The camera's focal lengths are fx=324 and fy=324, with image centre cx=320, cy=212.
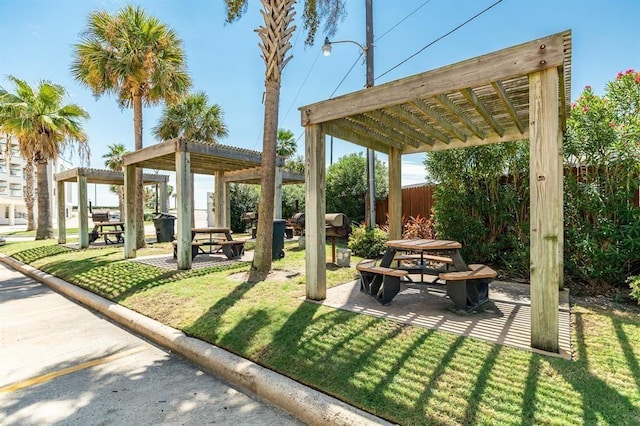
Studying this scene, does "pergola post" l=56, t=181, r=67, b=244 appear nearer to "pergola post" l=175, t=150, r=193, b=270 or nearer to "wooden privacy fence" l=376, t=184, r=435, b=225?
"pergola post" l=175, t=150, r=193, b=270

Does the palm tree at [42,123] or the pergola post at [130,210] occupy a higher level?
the palm tree at [42,123]

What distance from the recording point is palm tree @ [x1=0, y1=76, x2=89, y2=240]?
13539 millimetres

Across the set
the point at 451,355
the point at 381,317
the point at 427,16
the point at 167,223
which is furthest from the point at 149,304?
the point at 427,16

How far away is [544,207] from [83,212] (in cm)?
1364

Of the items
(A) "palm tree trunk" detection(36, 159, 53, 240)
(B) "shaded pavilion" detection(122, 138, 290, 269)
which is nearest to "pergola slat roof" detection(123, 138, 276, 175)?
(B) "shaded pavilion" detection(122, 138, 290, 269)

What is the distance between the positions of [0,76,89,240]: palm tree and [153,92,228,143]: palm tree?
3.84 m

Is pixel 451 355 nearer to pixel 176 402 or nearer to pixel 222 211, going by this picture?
pixel 176 402

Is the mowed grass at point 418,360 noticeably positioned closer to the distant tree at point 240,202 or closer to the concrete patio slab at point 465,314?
the concrete patio slab at point 465,314

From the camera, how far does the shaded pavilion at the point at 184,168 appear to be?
716 cm

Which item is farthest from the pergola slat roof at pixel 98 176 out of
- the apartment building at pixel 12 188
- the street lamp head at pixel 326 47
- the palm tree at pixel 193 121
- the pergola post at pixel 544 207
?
the apartment building at pixel 12 188

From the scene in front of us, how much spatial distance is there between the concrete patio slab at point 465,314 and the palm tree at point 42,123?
1573 cm

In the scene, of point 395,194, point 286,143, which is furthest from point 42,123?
point 395,194

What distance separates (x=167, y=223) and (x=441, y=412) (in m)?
13.0

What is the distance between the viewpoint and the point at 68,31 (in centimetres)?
1074
